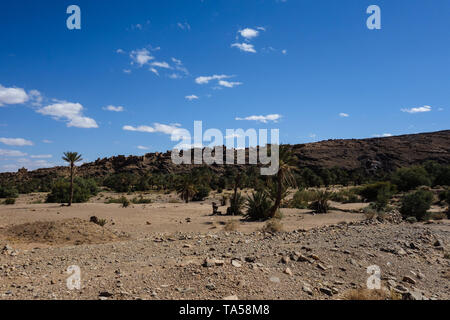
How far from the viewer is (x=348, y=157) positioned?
90.9 metres

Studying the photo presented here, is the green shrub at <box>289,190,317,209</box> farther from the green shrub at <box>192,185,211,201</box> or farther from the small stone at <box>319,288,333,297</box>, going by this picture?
the small stone at <box>319,288,333,297</box>

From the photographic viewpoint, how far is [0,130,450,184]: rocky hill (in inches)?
3312

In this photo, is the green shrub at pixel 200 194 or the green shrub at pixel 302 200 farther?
the green shrub at pixel 200 194

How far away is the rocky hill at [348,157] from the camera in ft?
276

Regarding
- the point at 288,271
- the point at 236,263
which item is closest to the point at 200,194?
the point at 236,263

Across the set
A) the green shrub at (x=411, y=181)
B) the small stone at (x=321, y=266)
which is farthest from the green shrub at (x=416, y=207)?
the green shrub at (x=411, y=181)

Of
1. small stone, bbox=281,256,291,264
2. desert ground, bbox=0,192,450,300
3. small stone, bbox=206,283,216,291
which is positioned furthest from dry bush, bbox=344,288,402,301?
small stone, bbox=206,283,216,291

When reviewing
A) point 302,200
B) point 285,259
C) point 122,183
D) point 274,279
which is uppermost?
point 122,183

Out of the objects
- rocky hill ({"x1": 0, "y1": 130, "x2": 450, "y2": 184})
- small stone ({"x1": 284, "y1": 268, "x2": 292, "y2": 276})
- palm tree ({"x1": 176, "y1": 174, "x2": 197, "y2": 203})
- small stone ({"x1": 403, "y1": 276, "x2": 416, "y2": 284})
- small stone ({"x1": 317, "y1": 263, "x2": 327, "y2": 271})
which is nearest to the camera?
small stone ({"x1": 284, "y1": 268, "x2": 292, "y2": 276})

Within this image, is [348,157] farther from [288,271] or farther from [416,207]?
[288,271]

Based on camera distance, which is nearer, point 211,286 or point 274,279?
point 211,286

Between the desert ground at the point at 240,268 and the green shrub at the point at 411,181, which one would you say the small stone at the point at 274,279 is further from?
the green shrub at the point at 411,181
